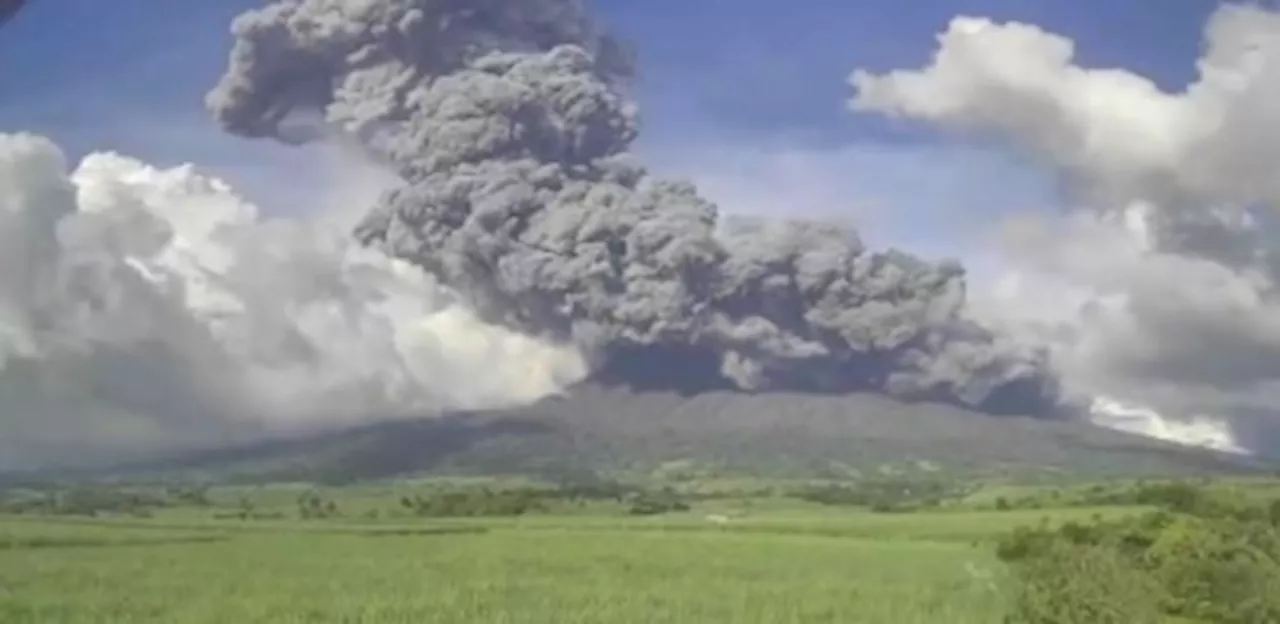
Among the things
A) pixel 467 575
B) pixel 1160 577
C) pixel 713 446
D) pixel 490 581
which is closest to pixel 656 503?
pixel 467 575

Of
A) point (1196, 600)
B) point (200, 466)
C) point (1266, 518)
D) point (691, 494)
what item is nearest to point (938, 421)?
point (691, 494)

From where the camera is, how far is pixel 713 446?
64.8 m

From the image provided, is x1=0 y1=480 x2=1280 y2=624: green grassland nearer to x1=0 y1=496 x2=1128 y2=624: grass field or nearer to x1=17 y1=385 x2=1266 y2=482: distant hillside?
x1=0 y1=496 x2=1128 y2=624: grass field

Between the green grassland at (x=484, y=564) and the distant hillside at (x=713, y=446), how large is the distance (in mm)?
7831

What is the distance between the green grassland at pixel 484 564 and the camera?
1285 cm

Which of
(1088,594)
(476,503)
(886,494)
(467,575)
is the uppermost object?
(886,494)

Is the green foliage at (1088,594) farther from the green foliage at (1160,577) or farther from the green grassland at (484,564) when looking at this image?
the green grassland at (484,564)

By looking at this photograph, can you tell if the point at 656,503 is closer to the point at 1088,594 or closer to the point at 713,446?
the point at 1088,594

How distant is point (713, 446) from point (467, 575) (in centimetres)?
4946

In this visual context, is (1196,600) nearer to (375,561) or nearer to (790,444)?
(375,561)

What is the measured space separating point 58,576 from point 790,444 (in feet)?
183

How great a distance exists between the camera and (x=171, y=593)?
12781 millimetres

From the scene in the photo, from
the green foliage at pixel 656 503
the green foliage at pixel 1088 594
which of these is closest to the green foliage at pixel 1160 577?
the green foliage at pixel 1088 594

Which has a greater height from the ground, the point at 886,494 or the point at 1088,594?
→ the point at 886,494
